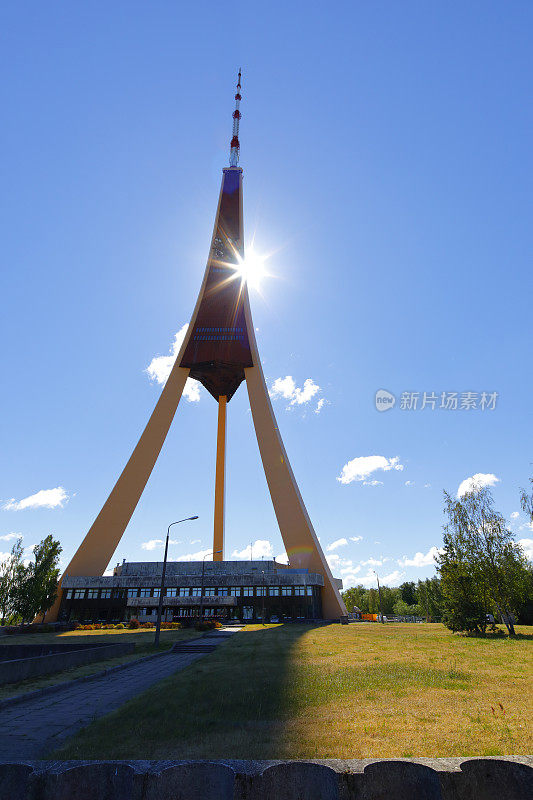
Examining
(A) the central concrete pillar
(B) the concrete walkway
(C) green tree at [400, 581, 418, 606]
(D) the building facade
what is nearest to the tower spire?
(A) the central concrete pillar

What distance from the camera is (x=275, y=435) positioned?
140 ft

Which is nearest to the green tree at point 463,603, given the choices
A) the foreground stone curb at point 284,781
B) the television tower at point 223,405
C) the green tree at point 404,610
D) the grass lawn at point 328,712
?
the grass lawn at point 328,712

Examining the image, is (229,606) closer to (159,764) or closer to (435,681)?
(435,681)

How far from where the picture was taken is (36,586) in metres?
37.9

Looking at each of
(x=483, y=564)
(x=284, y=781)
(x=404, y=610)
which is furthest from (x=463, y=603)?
(x=404, y=610)

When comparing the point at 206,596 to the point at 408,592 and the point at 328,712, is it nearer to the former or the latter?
the point at 328,712

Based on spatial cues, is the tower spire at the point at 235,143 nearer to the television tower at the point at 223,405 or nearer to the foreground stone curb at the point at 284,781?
the television tower at the point at 223,405

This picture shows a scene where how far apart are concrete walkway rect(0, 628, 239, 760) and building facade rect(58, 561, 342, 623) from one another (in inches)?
1100

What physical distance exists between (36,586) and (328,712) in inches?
1543

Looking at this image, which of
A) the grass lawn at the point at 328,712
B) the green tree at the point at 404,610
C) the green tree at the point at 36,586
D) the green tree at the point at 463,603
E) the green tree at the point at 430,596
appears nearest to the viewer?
the grass lawn at the point at 328,712

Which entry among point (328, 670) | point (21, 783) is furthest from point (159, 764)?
point (328, 670)

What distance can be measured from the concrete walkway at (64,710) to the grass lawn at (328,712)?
0.44 metres

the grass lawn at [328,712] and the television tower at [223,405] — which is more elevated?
the television tower at [223,405]

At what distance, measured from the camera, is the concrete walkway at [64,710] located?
6.25 metres
